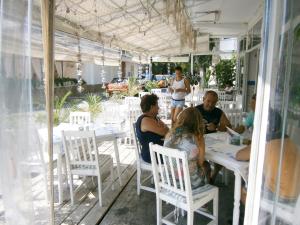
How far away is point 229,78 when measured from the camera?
10.5 m

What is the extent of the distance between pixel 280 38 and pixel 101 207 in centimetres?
251

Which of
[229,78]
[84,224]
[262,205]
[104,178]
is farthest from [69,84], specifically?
[262,205]

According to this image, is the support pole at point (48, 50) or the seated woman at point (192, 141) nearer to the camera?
the support pole at point (48, 50)

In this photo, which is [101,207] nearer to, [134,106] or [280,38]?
[280,38]

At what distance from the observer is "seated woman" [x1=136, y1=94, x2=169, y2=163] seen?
3148mm

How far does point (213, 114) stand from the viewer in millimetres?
3725

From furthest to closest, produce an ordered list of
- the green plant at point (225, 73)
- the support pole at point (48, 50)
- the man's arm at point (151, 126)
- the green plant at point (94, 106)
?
the green plant at point (225, 73) → the green plant at point (94, 106) → the man's arm at point (151, 126) → the support pole at point (48, 50)

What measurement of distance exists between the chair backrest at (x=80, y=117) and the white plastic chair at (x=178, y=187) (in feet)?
7.24

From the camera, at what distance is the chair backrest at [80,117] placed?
451 cm

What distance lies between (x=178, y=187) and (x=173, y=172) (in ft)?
0.82

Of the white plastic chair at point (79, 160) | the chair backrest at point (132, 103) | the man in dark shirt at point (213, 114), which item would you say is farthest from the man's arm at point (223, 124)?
the chair backrest at point (132, 103)

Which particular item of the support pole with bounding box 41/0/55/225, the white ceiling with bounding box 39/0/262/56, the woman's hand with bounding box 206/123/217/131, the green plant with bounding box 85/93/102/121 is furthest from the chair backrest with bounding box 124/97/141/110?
the support pole with bounding box 41/0/55/225

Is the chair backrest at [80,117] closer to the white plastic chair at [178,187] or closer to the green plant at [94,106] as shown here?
the green plant at [94,106]

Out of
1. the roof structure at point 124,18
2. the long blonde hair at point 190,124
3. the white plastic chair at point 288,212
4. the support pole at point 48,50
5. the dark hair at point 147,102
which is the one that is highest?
the roof structure at point 124,18
